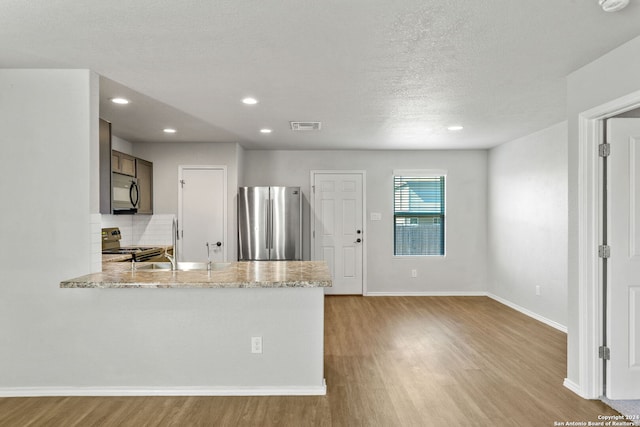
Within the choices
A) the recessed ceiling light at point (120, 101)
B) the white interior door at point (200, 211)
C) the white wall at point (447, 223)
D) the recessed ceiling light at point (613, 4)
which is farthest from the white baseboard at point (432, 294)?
the recessed ceiling light at point (613, 4)

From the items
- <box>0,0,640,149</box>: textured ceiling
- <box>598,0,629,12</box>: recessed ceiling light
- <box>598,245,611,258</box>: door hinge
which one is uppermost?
<box>0,0,640,149</box>: textured ceiling

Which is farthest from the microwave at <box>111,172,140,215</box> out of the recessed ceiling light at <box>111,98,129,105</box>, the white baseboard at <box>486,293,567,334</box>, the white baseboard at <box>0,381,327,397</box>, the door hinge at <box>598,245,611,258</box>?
the white baseboard at <box>486,293,567,334</box>

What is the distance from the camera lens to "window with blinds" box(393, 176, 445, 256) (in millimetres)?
6191

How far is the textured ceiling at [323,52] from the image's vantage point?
6.34 feet

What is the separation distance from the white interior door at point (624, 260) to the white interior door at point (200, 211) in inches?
174

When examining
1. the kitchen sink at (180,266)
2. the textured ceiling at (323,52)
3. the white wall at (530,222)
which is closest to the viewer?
the textured ceiling at (323,52)

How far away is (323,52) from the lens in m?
2.41

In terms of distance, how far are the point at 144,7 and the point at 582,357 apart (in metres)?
3.57

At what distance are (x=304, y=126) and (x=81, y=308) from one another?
288cm

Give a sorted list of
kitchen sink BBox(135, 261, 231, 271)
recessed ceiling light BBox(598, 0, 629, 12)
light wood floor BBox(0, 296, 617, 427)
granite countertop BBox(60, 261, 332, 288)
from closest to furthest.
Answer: recessed ceiling light BBox(598, 0, 629, 12) < light wood floor BBox(0, 296, 617, 427) < granite countertop BBox(60, 261, 332, 288) < kitchen sink BBox(135, 261, 231, 271)

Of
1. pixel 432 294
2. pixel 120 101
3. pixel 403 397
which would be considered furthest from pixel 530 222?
pixel 120 101

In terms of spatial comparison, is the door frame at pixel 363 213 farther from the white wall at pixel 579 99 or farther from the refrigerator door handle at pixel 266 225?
the white wall at pixel 579 99

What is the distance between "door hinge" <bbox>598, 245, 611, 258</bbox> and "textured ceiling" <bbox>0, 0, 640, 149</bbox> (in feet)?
4.26

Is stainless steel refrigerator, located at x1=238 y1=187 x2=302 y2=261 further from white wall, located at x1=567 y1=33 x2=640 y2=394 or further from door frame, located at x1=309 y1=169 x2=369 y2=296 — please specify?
white wall, located at x1=567 y1=33 x2=640 y2=394
